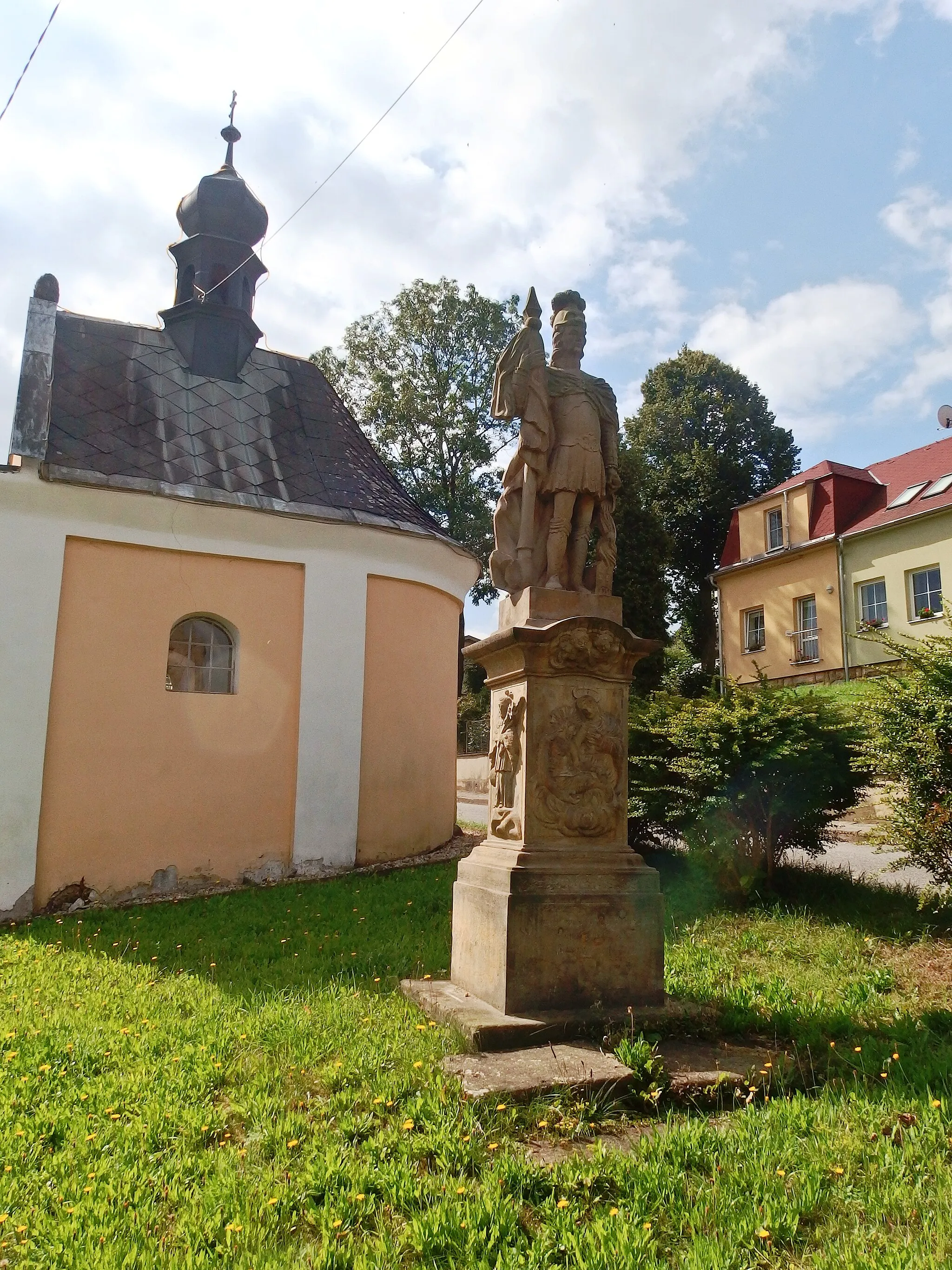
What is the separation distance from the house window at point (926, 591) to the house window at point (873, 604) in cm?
69

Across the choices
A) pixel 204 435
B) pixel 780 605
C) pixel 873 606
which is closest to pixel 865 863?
pixel 204 435

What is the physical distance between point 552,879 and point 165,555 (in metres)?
7.43

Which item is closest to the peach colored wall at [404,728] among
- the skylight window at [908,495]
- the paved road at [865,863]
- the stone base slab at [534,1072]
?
the paved road at [865,863]

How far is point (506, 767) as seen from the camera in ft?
16.9

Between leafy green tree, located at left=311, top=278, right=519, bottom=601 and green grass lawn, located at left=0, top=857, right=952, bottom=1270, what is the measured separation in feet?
57.1

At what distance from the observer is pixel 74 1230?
277 cm

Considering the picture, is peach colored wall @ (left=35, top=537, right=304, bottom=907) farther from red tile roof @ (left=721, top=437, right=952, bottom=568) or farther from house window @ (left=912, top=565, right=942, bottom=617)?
red tile roof @ (left=721, top=437, right=952, bottom=568)

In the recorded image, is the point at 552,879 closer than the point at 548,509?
Yes

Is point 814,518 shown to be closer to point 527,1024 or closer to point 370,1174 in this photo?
point 527,1024

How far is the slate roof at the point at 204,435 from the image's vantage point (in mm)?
10711

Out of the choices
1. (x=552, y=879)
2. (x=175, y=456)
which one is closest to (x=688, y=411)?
(x=175, y=456)

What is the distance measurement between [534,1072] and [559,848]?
4.07ft

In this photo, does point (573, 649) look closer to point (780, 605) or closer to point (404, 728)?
point (404, 728)

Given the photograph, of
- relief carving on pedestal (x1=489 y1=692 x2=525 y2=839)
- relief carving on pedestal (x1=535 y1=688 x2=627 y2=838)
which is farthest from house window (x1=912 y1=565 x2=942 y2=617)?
relief carving on pedestal (x1=489 y1=692 x2=525 y2=839)
